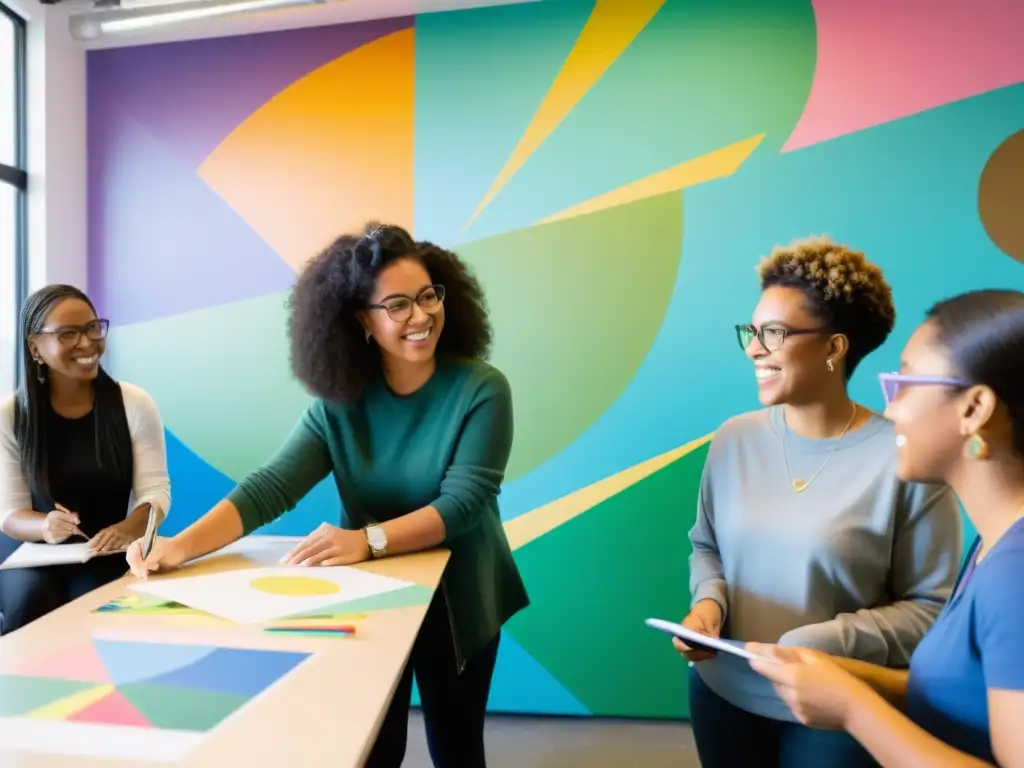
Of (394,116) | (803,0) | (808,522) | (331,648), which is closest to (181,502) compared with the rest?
(394,116)

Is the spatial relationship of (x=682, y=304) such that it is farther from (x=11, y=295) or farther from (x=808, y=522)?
(x=11, y=295)

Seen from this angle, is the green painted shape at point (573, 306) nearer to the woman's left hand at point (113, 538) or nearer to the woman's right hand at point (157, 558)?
the woman's left hand at point (113, 538)

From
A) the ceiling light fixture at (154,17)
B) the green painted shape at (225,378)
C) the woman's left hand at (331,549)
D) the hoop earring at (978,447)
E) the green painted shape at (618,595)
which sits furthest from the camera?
the green painted shape at (225,378)

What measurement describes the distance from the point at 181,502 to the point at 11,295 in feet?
3.49

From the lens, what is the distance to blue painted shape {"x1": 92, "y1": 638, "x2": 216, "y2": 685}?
37.9 inches

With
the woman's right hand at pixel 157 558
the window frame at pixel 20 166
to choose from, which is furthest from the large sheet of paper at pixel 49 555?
the window frame at pixel 20 166

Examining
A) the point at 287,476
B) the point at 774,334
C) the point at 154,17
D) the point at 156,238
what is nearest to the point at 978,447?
the point at 774,334

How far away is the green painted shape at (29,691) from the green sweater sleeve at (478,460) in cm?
71

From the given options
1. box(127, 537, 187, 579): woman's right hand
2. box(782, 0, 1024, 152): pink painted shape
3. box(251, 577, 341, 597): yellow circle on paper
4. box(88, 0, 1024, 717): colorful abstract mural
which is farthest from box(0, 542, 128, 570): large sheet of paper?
box(782, 0, 1024, 152): pink painted shape

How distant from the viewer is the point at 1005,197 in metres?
2.54

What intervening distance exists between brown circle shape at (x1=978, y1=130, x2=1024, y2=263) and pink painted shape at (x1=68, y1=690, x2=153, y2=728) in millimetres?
2838

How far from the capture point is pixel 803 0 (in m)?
2.64

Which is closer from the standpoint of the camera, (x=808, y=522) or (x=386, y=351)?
(x=808, y=522)

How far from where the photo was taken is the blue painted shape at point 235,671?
0.93m
